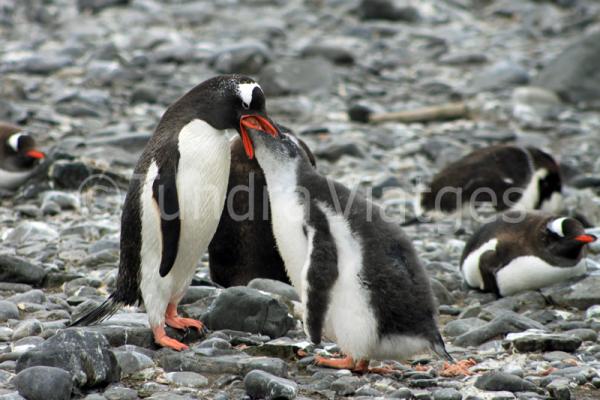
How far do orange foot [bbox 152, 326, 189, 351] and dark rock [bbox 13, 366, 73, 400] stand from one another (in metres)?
0.81

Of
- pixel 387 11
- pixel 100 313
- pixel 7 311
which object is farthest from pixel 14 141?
pixel 387 11

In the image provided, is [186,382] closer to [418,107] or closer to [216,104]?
[216,104]

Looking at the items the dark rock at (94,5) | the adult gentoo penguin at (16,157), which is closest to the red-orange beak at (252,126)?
the adult gentoo penguin at (16,157)

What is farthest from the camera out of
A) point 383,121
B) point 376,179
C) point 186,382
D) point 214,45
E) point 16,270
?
point 214,45

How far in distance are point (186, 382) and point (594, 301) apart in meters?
2.76

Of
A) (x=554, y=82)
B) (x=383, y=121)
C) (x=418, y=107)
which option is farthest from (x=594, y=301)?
(x=554, y=82)

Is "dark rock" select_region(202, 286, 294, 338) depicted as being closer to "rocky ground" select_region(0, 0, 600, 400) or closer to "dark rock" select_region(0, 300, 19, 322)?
"rocky ground" select_region(0, 0, 600, 400)

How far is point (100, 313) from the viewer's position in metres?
4.83

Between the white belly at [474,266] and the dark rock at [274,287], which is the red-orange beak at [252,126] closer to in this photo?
the dark rock at [274,287]

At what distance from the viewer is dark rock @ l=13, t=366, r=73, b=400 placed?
3.81 m

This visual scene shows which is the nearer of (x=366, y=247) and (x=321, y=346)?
(x=366, y=247)

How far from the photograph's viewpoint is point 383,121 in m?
11.1

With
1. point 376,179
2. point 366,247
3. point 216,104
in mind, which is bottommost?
point 376,179

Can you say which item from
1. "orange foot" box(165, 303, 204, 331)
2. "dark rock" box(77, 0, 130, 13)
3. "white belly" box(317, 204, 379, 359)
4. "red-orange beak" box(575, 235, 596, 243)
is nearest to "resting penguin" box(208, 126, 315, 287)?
"orange foot" box(165, 303, 204, 331)
